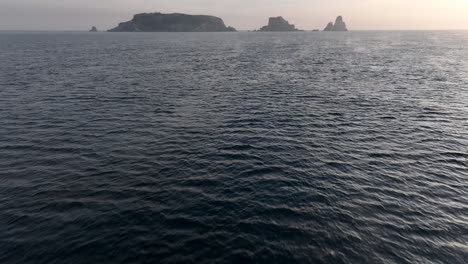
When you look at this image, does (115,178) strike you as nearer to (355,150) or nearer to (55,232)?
(55,232)

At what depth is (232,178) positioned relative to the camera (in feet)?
91.9

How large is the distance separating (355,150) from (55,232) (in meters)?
32.0

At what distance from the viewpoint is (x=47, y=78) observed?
71312mm

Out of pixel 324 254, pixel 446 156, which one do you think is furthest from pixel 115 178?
pixel 446 156

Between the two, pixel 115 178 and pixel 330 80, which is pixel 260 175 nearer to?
pixel 115 178

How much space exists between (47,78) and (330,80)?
2990 inches

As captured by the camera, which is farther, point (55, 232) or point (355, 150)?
point (355, 150)

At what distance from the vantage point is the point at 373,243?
19641mm

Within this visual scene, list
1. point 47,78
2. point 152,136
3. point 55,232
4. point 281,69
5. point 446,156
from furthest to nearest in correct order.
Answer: point 281,69 → point 47,78 → point 152,136 → point 446,156 → point 55,232

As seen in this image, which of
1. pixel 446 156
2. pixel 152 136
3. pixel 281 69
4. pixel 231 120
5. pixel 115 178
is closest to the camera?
pixel 115 178

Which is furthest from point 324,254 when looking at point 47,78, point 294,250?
point 47,78

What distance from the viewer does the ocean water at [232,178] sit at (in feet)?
63.3

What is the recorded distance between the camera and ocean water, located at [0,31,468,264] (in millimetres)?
19297

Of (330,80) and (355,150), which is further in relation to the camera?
A: (330,80)
